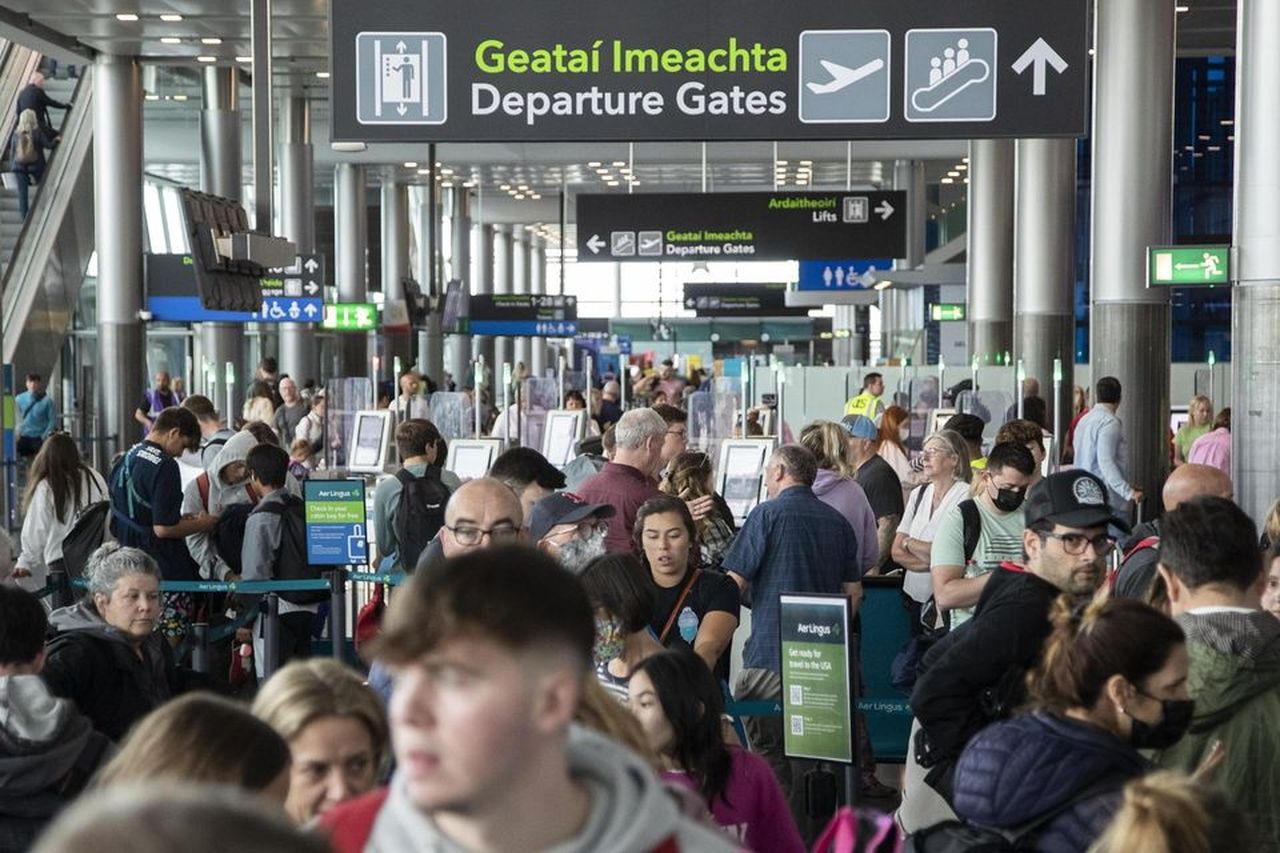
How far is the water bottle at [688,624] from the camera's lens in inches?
269

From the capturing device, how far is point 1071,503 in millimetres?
5246

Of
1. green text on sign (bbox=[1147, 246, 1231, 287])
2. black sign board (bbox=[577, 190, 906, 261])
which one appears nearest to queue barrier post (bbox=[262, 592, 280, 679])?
green text on sign (bbox=[1147, 246, 1231, 287])

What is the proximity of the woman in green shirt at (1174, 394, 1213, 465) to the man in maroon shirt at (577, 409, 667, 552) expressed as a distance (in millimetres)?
9168

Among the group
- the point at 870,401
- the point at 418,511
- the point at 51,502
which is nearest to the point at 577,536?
the point at 418,511

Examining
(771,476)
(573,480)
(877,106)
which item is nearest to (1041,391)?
(573,480)

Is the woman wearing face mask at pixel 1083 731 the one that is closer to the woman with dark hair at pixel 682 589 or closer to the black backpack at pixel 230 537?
the woman with dark hair at pixel 682 589

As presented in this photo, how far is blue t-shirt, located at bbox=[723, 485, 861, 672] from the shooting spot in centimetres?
782

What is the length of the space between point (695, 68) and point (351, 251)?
2726cm

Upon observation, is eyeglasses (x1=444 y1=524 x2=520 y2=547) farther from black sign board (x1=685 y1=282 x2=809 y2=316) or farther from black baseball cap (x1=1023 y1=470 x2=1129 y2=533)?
black sign board (x1=685 y1=282 x2=809 y2=316)

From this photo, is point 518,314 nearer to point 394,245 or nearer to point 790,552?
point 394,245

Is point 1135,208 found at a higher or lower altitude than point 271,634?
higher

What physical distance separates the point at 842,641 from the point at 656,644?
1.14m

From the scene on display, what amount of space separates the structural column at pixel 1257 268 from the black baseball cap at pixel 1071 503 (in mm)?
5934

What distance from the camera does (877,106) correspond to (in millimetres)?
9867
